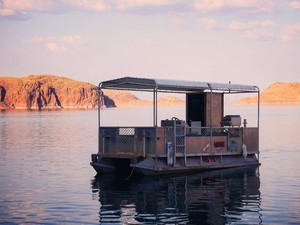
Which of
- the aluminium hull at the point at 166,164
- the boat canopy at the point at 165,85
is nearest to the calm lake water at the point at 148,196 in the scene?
the aluminium hull at the point at 166,164

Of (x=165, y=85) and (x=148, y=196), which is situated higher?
(x=165, y=85)

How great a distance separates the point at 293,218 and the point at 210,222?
283 cm

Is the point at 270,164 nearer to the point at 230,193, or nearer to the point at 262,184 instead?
the point at 262,184

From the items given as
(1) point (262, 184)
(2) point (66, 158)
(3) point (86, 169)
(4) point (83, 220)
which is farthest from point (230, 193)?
(2) point (66, 158)

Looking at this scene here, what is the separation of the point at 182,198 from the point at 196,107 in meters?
11.2

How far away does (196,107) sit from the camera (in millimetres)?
33844

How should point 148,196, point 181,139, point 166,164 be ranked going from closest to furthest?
point 148,196
point 166,164
point 181,139

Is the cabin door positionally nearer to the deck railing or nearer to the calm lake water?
the deck railing

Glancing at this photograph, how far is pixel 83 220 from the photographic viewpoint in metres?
19.0

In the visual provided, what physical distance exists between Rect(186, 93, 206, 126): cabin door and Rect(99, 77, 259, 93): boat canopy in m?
0.41

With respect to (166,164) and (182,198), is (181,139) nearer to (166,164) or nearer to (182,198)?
(166,164)

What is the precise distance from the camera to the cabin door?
3347 cm

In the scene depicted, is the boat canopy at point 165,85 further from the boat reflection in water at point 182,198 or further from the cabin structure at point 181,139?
the boat reflection in water at point 182,198

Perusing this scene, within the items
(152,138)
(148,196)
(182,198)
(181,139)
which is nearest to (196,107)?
(181,139)
